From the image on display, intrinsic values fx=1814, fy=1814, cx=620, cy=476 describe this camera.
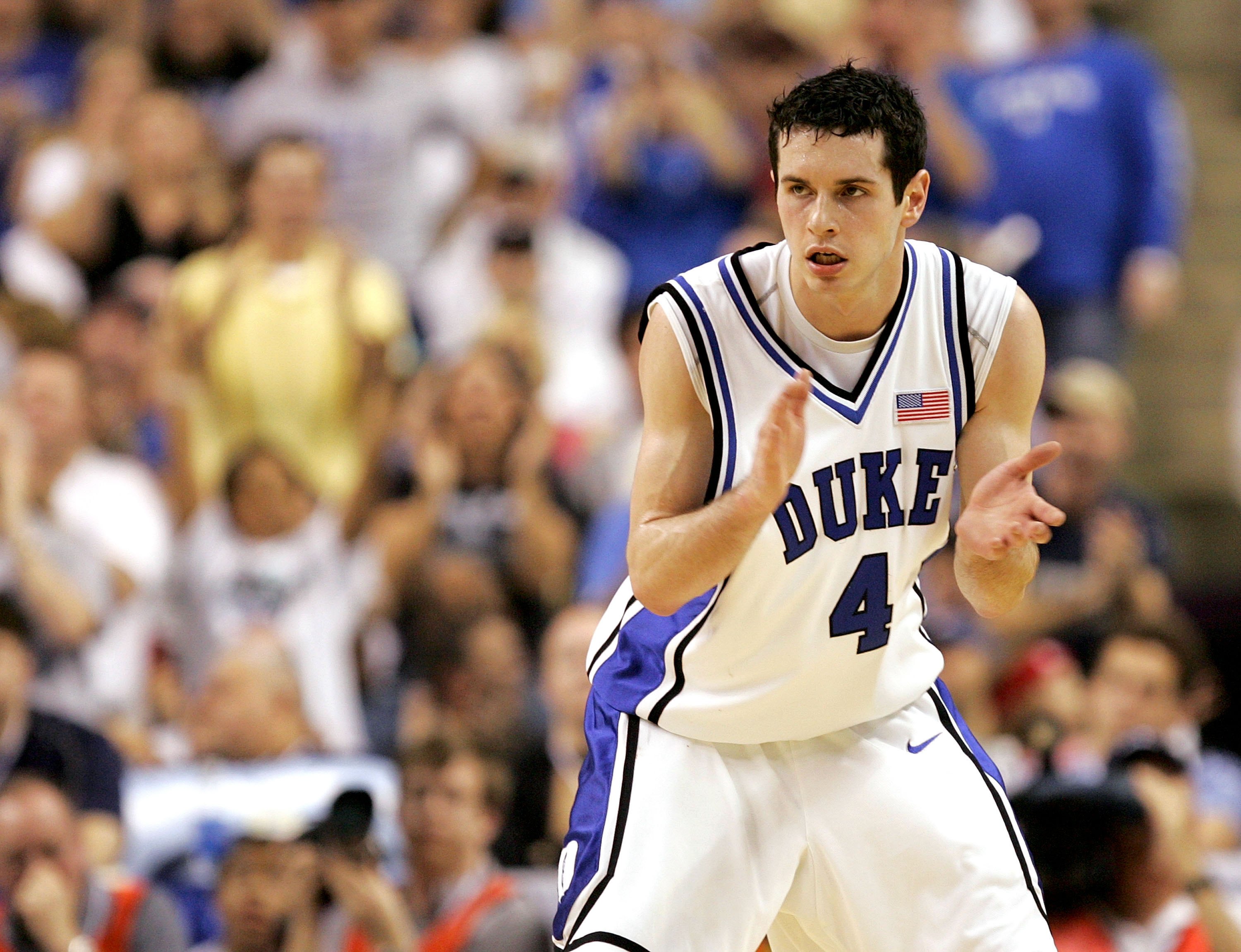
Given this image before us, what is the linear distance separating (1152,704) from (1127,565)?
1.06 meters

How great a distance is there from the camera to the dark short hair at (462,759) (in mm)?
6605

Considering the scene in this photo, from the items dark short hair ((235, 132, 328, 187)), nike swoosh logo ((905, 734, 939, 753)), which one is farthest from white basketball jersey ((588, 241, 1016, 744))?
dark short hair ((235, 132, 328, 187))

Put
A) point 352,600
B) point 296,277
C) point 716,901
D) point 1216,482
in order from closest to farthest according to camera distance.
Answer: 1. point 716,901
2. point 352,600
3. point 296,277
4. point 1216,482

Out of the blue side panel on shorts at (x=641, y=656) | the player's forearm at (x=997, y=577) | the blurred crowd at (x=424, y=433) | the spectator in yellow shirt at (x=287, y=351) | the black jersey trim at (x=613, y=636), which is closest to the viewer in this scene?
the player's forearm at (x=997, y=577)

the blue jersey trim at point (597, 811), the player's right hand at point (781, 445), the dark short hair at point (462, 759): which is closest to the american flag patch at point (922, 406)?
the player's right hand at point (781, 445)

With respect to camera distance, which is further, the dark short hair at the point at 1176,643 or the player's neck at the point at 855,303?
the dark short hair at the point at 1176,643

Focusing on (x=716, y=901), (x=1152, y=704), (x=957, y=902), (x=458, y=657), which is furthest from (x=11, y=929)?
(x=1152, y=704)

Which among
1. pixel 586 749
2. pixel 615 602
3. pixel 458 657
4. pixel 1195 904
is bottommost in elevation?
pixel 1195 904

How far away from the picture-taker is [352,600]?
8672 mm

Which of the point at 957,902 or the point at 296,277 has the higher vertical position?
the point at 296,277

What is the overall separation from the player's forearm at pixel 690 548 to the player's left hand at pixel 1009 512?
0.47 metres

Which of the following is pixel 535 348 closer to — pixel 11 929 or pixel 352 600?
pixel 352 600

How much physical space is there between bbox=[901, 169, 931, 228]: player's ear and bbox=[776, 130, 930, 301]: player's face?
0.02m

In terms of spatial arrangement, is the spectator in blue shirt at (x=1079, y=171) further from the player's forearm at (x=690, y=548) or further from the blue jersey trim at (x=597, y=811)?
the player's forearm at (x=690, y=548)
